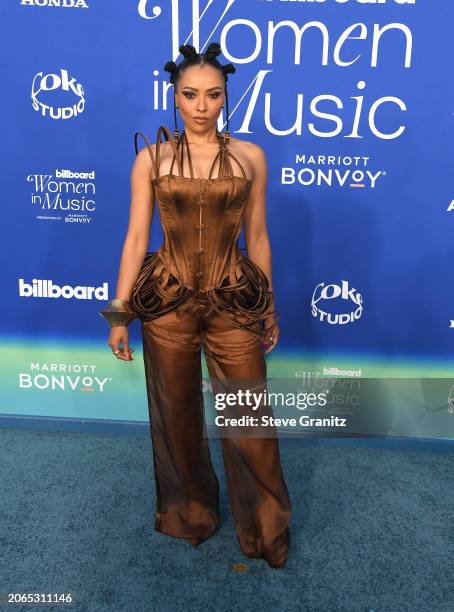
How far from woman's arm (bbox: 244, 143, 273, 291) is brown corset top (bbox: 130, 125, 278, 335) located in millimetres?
61

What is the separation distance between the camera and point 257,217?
8.52 feet

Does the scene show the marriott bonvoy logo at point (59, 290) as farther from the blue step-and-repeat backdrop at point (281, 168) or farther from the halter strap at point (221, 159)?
the halter strap at point (221, 159)

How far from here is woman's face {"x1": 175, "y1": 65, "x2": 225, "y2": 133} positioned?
7.41 ft

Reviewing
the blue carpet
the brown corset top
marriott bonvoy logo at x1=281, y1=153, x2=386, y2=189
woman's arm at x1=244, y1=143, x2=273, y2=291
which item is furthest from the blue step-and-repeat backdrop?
the brown corset top

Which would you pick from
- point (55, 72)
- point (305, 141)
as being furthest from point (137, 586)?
point (55, 72)

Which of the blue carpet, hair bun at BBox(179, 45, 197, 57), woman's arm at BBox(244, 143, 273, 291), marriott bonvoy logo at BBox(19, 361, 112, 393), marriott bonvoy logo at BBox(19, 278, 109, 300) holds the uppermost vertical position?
hair bun at BBox(179, 45, 197, 57)

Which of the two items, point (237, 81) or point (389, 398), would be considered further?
point (389, 398)

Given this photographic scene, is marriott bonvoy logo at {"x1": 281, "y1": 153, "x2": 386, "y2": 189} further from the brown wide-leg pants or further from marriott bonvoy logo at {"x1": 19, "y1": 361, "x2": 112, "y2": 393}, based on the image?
marriott bonvoy logo at {"x1": 19, "y1": 361, "x2": 112, "y2": 393}

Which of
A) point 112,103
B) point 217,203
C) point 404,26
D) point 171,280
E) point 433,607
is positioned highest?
point 404,26

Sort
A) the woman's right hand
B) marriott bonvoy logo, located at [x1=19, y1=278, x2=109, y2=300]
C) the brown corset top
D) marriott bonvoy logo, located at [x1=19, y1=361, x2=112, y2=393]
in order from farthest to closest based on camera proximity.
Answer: marriott bonvoy logo, located at [x1=19, y1=361, x2=112, y2=393]
marriott bonvoy logo, located at [x1=19, y1=278, x2=109, y2=300]
the woman's right hand
the brown corset top

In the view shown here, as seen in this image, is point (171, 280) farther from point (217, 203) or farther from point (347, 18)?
point (347, 18)

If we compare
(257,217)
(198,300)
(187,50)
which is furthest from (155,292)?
(187,50)

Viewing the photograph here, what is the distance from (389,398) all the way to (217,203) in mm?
1803

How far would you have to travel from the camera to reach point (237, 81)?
3176 mm
